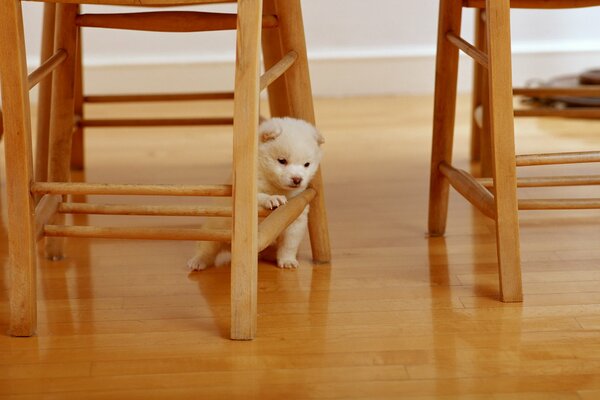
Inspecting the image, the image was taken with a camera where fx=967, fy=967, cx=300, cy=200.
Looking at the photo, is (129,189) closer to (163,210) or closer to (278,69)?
(163,210)

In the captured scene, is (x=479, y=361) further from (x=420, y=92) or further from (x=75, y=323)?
(x=420, y=92)

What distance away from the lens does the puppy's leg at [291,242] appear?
1.76m

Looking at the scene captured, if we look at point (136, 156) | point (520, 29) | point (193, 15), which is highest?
point (193, 15)

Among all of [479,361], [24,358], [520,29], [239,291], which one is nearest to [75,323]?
[24,358]

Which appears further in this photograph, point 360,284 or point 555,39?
point 555,39

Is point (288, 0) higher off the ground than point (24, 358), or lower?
higher

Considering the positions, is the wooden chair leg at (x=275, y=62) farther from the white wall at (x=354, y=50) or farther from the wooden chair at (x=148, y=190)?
the white wall at (x=354, y=50)

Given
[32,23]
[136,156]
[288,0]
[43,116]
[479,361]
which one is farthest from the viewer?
[32,23]

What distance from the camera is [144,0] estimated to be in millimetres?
1356

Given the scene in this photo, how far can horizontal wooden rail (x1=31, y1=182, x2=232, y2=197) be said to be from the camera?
1406mm

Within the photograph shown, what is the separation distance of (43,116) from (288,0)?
2.37ft

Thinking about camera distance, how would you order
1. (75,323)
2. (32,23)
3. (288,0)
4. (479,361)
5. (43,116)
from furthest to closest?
(32,23) → (43,116) → (288,0) → (75,323) → (479,361)

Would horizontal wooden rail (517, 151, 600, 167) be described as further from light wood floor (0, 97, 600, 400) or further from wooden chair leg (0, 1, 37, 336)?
wooden chair leg (0, 1, 37, 336)

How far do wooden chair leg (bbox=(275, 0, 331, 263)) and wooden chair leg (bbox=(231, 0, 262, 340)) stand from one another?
10.7 inches
